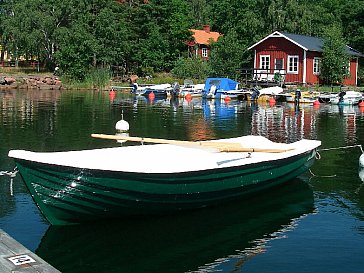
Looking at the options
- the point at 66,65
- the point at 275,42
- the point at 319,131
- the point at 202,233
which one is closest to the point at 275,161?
the point at 202,233

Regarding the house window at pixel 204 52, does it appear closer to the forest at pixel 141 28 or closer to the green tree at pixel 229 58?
the forest at pixel 141 28

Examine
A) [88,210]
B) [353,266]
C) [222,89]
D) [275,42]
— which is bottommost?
[353,266]

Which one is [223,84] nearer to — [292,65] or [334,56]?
[292,65]

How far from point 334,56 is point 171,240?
4432 centimetres

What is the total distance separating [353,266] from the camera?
888cm

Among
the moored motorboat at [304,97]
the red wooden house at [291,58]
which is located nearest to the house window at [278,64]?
the red wooden house at [291,58]

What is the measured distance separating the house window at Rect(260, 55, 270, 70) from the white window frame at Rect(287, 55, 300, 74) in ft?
7.28

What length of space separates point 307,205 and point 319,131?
13.2 metres

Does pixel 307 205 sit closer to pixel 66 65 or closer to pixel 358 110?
pixel 358 110

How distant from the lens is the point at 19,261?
632 cm

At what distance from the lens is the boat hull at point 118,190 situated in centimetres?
936

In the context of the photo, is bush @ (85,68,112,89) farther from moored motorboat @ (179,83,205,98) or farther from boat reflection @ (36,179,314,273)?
boat reflection @ (36,179,314,273)

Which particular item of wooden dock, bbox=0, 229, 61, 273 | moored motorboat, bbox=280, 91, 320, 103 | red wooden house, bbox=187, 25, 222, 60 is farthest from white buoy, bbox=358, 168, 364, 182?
red wooden house, bbox=187, 25, 222, 60

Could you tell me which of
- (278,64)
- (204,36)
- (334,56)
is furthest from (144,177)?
(204,36)
